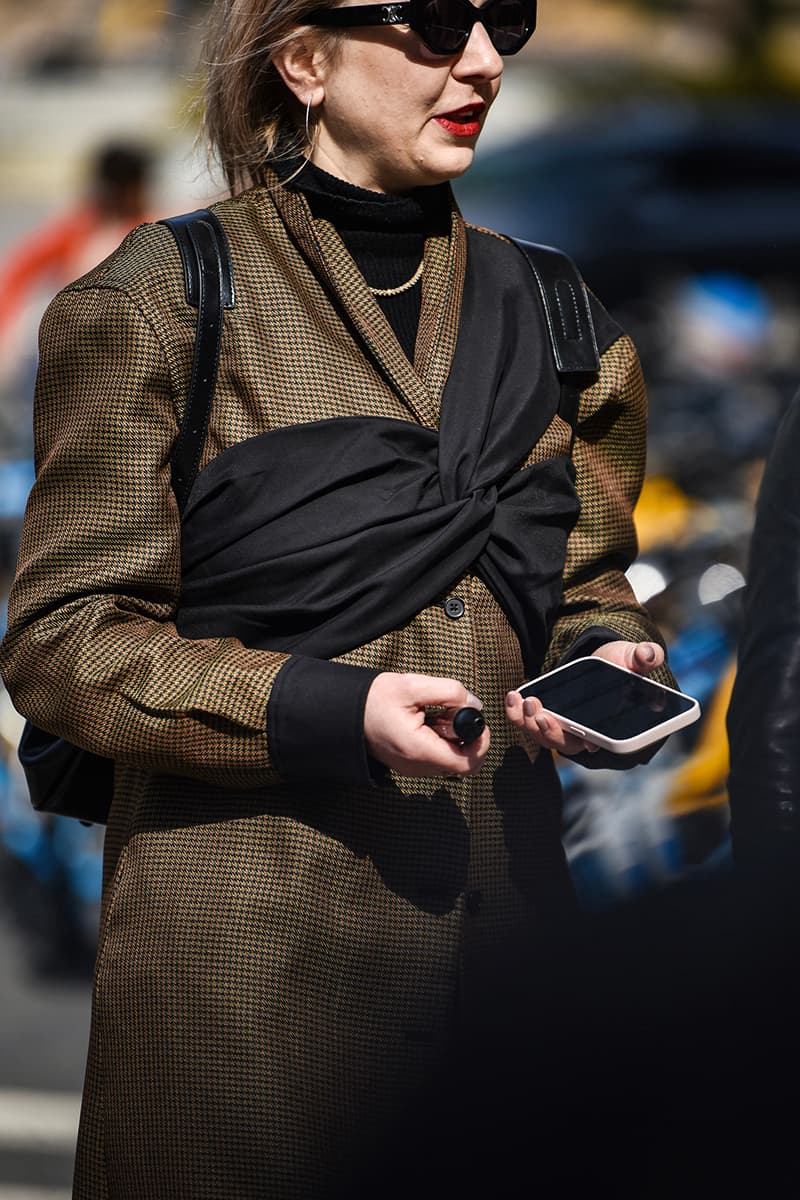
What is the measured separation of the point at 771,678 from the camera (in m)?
1.91

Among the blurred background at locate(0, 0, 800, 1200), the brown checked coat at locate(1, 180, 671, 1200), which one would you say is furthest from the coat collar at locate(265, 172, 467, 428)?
the blurred background at locate(0, 0, 800, 1200)

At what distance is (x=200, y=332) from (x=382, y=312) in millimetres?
214

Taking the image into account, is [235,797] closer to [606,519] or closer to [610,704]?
[610,704]

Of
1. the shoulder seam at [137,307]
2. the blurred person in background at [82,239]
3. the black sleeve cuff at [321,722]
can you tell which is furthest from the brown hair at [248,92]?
the blurred person in background at [82,239]

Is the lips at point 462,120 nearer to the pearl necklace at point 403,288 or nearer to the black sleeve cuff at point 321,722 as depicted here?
the pearl necklace at point 403,288

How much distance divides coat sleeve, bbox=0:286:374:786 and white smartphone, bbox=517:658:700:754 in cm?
21

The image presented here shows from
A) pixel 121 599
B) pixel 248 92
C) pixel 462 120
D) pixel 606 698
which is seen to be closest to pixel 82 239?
pixel 248 92

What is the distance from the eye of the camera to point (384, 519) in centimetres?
173

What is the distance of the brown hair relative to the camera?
1.79 metres

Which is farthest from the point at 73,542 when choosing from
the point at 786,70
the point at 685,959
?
the point at 786,70

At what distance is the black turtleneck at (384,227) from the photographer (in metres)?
1.83

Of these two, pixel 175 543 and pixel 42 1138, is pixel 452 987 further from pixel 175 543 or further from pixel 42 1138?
pixel 42 1138

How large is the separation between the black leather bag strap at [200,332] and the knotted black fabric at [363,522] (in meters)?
0.02

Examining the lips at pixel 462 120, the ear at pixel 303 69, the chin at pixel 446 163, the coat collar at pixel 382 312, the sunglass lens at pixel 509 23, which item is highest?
the sunglass lens at pixel 509 23
